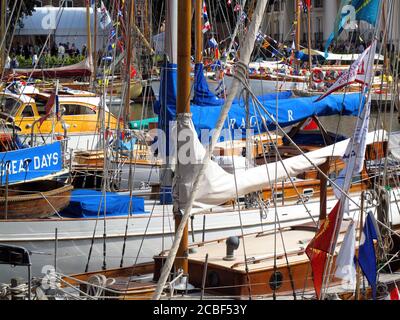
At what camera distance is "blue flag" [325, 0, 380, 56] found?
12.6m

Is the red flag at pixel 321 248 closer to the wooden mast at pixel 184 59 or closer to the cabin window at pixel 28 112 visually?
the wooden mast at pixel 184 59

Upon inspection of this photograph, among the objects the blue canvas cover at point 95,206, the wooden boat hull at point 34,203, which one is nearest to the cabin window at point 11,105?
the wooden boat hull at point 34,203

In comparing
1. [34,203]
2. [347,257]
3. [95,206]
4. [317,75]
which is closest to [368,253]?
[347,257]

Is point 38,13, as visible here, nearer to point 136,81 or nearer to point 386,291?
point 136,81

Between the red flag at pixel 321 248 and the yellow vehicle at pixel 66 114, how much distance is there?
600 inches

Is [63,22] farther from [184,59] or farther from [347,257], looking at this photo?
[347,257]

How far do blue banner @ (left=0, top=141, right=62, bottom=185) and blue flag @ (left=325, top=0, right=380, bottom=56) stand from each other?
6685 mm

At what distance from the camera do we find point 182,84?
11242mm

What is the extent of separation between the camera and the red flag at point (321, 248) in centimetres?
989

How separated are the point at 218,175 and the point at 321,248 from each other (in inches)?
88.3

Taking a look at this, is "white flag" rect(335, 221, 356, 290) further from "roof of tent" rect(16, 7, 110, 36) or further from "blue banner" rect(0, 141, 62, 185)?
"roof of tent" rect(16, 7, 110, 36)

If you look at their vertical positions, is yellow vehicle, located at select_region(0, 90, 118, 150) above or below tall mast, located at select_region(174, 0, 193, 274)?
below

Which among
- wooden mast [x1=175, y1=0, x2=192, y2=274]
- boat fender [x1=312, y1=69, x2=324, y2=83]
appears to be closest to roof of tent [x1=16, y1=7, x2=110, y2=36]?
boat fender [x1=312, y1=69, x2=324, y2=83]
